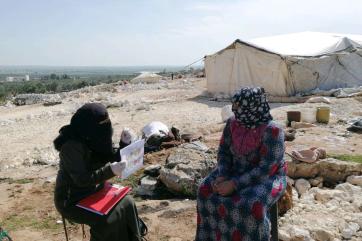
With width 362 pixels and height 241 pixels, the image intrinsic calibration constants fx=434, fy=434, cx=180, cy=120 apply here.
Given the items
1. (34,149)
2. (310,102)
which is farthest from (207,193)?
(310,102)

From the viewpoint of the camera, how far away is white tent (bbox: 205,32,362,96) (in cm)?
1442

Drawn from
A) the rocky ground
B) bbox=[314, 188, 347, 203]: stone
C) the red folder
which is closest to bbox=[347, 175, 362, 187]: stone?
the rocky ground

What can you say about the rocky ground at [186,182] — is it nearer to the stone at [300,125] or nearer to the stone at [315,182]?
the stone at [315,182]

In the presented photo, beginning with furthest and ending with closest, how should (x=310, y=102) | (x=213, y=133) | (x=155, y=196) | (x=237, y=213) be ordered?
(x=310, y=102) < (x=213, y=133) < (x=155, y=196) < (x=237, y=213)

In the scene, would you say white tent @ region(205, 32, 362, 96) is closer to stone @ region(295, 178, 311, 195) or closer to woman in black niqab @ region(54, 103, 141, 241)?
stone @ region(295, 178, 311, 195)

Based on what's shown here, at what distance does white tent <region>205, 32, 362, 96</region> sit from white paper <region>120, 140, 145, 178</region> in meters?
11.7

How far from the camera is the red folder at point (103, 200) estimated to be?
2986mm

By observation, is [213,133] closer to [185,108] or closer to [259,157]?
[185,108]

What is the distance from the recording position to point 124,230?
123 inches

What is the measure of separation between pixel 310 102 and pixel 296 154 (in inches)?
312

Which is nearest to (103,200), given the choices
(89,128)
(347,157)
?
(89,128)

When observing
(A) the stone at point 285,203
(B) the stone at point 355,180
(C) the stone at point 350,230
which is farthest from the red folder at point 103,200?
(B) the stone at point 355,180

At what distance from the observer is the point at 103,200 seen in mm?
3061

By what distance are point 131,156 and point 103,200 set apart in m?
0.37
